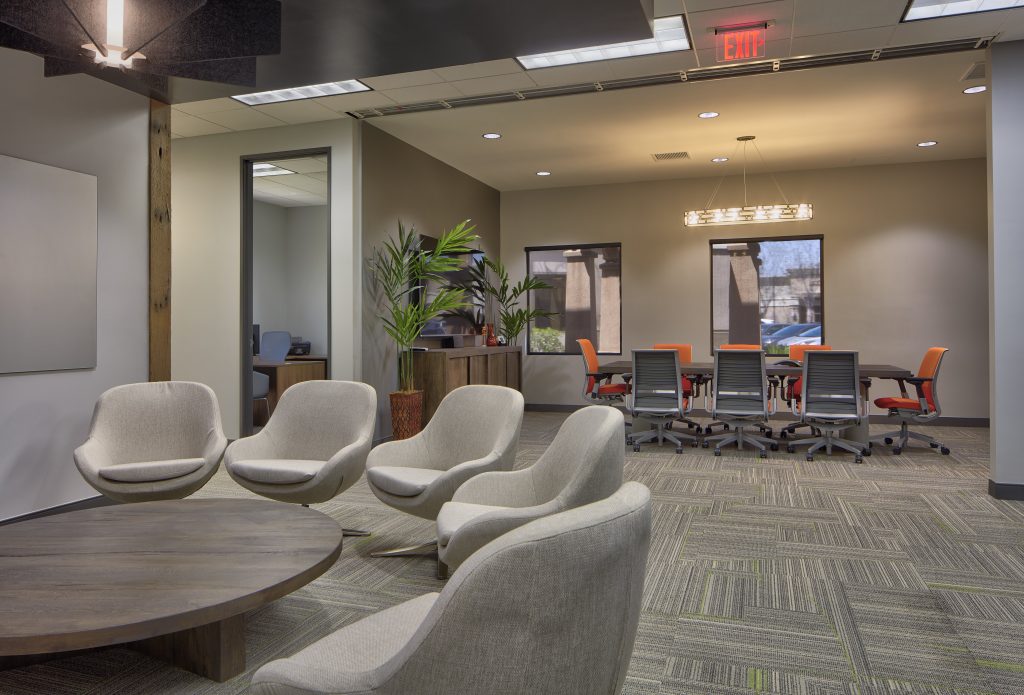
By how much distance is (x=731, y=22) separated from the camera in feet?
12.2

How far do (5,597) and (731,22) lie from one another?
3.95 metres

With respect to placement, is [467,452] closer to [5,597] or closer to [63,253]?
[5,597]

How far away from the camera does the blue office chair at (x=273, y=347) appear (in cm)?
727

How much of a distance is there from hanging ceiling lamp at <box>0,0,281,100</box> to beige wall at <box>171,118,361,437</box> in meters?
2.55

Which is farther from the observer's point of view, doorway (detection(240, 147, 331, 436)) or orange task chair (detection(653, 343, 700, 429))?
doorway (detection(240, 147, 331, 436))

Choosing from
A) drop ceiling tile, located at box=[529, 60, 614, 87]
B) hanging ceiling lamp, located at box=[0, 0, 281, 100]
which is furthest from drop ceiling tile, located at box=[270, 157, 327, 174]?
hanging ceiling lamp, located at box=[0, 0, 281, 100]

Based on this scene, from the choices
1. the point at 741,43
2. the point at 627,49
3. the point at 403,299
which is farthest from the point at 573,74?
the point at 403,299

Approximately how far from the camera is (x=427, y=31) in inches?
131

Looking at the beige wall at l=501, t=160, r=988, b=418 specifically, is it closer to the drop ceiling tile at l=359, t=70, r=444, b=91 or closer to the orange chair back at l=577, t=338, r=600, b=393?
the orange chair back at l=577, t=338, r=600, b=393

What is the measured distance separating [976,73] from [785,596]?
12.8 ft

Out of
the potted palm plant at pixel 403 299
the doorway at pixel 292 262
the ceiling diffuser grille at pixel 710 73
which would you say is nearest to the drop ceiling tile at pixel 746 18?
the ceiling diffuser grille at pixel 710 73

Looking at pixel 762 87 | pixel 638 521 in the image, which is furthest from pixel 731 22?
pixel 638 521

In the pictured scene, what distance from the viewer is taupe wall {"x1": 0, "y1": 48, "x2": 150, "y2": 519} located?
3.34m

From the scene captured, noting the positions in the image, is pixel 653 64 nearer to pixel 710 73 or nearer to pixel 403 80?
pixel 710 73
